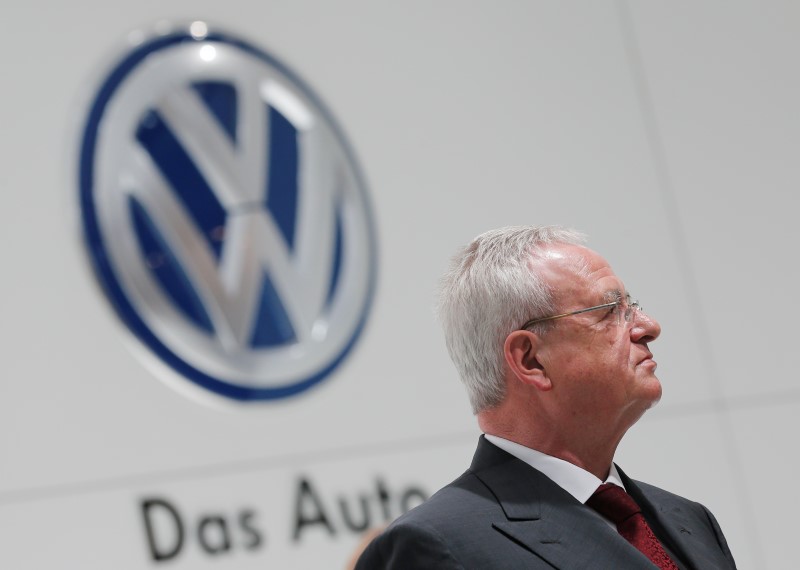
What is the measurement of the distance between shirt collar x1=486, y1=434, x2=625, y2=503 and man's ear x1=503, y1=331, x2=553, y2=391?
109mm

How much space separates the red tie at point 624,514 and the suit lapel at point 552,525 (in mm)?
60

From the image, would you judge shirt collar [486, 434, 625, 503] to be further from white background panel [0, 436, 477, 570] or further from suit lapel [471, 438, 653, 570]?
white background panel [0, 436, 477, 570]

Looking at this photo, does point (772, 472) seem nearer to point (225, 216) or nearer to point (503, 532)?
point (225, 216)

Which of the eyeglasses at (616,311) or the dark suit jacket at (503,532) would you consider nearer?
the dark suit jacket at (503,532)

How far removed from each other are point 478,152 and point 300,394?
0.98 m

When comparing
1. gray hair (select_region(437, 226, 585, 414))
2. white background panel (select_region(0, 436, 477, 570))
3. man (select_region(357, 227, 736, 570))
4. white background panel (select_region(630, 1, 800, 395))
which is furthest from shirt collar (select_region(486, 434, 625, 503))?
white background panel (select_region(630, 1, 800, 395))

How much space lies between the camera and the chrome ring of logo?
9.53ft

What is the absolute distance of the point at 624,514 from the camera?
189 cm

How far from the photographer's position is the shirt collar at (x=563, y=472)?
1.89 meters

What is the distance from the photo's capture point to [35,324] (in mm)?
2752

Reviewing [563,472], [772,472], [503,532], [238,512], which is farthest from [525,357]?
[772,472]

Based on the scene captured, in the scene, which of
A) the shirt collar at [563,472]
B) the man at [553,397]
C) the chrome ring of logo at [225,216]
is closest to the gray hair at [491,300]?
the man at [553,397]

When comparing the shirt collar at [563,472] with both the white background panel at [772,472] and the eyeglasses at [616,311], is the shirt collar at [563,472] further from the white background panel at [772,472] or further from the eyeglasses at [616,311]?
the white background panel at [772,472]

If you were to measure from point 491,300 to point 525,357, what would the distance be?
11 cm
